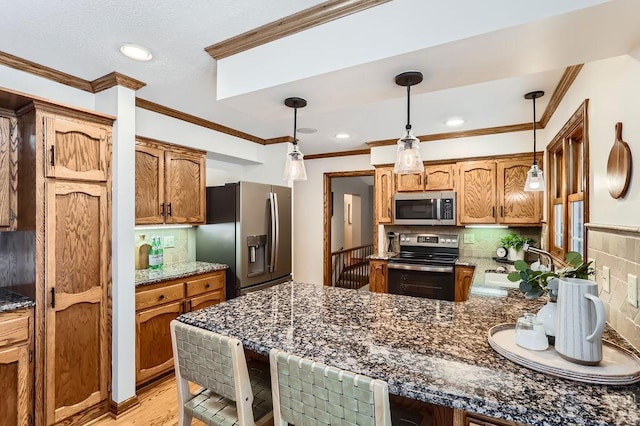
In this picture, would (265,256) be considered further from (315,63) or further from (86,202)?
(315,63)

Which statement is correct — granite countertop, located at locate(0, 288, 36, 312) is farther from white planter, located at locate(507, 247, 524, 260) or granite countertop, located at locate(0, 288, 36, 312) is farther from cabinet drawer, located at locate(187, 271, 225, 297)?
white planter, located at locate(507, 247, 524, 260)

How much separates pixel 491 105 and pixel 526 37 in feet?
5.64

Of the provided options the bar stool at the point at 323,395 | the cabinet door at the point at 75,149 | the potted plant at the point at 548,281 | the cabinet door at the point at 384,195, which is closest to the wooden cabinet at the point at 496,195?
the cabinet door at the point at 384,195

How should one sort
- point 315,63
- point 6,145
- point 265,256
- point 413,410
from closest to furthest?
point 413,410 → point 315,63 → point 6,145 → point 265,256

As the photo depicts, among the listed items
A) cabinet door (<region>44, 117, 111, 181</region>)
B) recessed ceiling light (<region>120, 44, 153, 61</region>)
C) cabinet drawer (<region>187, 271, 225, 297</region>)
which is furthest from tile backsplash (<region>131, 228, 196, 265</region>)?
recessed ceiling light (<region>120, 44, 153, 61</region>)

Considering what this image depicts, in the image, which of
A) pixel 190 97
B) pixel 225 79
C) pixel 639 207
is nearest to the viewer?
pixel 639 207

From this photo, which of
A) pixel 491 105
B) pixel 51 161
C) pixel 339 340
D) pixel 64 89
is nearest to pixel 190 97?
pixel 64 89

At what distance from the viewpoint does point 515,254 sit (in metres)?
3.51

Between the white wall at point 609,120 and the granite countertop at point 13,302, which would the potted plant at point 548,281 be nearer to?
the white wall at point 609,120

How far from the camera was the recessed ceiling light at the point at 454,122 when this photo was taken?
315 centimetres

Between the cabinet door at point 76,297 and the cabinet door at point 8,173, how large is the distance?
0.33 metres

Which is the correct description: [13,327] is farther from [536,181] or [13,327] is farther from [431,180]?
[431,180]

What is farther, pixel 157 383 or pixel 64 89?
pixel 157 383

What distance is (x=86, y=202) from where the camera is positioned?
212cm
